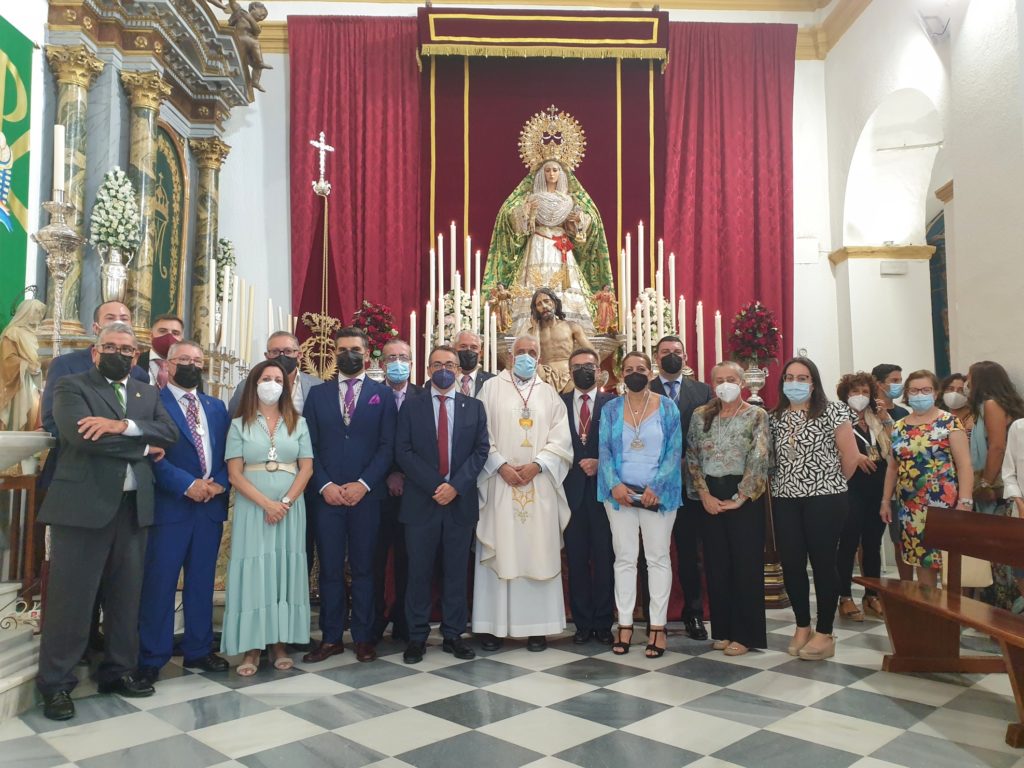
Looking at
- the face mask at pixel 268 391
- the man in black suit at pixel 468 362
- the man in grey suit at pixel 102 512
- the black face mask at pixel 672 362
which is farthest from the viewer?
the man in black suit at pixel 468 362

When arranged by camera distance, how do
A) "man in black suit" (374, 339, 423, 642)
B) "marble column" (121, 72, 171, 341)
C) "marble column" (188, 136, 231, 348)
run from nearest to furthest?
1. "man in black suit" (374, 339, 423, 642)
2. "marble column" (121, 72, 171, 341)
3. "marble column" (188, 136, 231, 348)

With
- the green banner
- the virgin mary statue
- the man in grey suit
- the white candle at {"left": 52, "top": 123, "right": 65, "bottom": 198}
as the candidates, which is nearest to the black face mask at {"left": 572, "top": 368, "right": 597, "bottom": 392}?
the man in grey suit

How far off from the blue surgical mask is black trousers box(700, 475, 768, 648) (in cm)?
106

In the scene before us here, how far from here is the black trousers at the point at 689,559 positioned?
4227 millimetres

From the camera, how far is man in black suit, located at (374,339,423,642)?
4.02 meters

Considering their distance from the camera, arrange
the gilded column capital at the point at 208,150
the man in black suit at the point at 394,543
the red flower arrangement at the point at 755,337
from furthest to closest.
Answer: the gilded column capital at the point at 208,150, the red flower arrangement at the point at 755,337, the man in black suit at the point at 394,543

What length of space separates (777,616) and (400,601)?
2.18m

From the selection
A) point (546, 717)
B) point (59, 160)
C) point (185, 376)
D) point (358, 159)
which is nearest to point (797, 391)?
point (546, 717)

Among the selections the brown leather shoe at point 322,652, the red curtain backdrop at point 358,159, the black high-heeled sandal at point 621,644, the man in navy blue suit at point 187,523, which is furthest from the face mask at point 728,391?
the red curtain backdrop at point 358,159

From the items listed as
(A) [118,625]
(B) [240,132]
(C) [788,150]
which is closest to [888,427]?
(A) [118,625]

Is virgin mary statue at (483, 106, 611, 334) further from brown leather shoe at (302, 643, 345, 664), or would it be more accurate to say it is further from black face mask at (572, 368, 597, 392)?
brown leather shoe at (302, 643, 345, 664)

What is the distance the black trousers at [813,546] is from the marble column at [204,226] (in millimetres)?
5421

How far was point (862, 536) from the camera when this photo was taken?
477 centimetres

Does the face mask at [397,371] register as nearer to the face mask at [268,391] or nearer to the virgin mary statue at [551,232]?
the face mask at [268,391]
